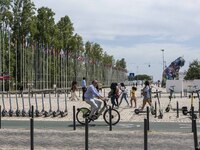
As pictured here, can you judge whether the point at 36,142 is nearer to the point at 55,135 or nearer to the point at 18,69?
the point at 55,135

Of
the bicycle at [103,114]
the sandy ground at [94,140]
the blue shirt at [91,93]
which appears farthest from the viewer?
the bicycle at [103,114]

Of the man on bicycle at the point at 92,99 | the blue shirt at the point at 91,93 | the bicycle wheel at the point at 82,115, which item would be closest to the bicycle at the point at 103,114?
the bicycle wheel at the point at 82,115

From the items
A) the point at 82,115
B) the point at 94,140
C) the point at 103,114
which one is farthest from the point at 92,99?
the point at 94,140

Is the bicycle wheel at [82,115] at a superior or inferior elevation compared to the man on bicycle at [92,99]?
inferior

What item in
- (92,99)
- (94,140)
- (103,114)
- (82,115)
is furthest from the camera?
(82,115)

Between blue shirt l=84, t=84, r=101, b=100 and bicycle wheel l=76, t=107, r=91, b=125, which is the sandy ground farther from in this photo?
bicycle wheel l=76, t=107, r=91, b=125

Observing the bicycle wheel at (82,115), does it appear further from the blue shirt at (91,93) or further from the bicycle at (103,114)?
the blue shirt at (91,93)

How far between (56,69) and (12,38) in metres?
13.4

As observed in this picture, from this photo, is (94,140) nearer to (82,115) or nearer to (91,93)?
(91,93)

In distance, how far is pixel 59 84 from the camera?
252 ft

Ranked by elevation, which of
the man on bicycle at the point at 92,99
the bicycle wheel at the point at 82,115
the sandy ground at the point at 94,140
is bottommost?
the sandy ground at the point at 94,140

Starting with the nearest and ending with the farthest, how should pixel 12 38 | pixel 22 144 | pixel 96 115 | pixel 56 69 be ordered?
pixel 22 144 < pixel 96 115 < pixel 12 38 < pixel 56 69

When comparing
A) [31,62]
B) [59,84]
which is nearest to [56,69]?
[59,84]

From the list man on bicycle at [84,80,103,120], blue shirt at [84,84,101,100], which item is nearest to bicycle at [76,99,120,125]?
man on bicycle at [84,80,103,120]
